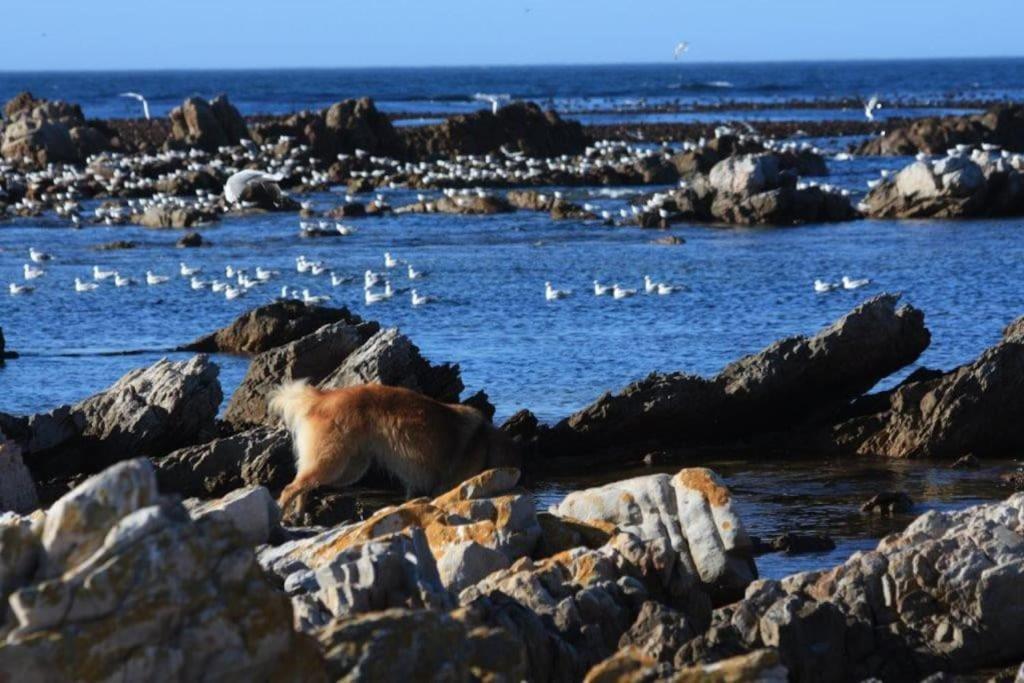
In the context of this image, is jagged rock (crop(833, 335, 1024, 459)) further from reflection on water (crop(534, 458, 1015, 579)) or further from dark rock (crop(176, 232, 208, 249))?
dark rock (crop(176, 232, 208, 249))

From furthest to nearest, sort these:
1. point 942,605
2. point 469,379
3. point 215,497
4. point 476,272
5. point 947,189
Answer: point 947,189 < point 476,272 < point 469,379 < point 215,497 < point 942,605

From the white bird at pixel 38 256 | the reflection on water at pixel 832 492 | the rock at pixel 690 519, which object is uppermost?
the rock at pixel 690 519

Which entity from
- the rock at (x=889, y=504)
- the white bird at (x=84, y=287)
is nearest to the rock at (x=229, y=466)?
the rock at (x=889, y=504)

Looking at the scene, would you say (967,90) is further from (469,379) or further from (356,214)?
(469,379)

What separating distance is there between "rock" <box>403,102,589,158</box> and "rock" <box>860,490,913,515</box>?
52.9 metres

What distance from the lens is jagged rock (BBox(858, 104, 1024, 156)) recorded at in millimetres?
63969

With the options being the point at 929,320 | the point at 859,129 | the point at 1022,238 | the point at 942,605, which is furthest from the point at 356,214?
the point at 859,129

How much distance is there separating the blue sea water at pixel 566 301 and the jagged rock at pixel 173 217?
0.58 metres

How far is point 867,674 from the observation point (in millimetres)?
8344

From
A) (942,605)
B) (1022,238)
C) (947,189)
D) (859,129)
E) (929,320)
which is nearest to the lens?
(942,605)

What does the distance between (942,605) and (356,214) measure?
36167 millimetres

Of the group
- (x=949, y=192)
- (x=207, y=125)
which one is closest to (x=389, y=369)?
(x=949, y=192)

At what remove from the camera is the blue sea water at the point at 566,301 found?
1842cm

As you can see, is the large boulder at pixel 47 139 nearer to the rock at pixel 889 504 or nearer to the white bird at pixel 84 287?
the white bird at pixel 84 287
